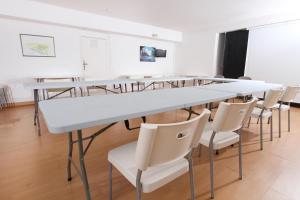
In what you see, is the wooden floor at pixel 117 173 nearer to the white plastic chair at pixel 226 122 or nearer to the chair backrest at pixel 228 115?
the white plastic chair at pixel 226 122

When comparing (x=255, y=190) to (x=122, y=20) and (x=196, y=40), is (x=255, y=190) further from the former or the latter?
(x=196, y=40)

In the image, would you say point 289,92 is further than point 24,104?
No

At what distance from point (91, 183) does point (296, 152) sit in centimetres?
248

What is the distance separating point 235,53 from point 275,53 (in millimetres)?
1336

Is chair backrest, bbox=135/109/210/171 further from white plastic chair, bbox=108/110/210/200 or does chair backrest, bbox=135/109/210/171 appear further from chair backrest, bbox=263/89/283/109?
chair backrest, bbox=263/89/283/109

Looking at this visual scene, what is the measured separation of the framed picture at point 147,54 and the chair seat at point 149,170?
237 inches

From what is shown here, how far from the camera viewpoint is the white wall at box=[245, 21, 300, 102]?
4598 millimetres

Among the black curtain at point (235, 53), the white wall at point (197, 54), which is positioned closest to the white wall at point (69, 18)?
the white wall at point (197, 54)

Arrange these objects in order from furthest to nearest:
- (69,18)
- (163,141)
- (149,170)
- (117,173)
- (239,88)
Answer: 1. (69,18)
2. (239,88)
3. (117,173)
4. (149,170)
5. (163,141)

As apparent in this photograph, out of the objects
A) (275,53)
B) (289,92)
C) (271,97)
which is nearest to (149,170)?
(271,97)

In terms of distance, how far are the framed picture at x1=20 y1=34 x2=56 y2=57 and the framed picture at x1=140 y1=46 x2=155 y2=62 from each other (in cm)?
315

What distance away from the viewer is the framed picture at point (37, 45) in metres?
4.45

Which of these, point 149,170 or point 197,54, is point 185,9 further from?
point 149,170

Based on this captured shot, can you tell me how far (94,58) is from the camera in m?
5.70
